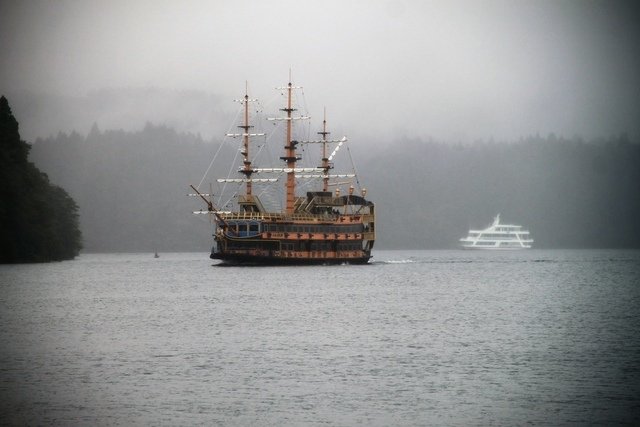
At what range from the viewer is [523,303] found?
227ft

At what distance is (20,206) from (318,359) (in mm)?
73441

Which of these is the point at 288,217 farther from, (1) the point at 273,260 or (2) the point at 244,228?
(2) the point at 244,228

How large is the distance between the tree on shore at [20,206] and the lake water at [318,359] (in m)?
31.7

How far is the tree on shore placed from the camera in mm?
103688

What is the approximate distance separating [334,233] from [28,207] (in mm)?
37821

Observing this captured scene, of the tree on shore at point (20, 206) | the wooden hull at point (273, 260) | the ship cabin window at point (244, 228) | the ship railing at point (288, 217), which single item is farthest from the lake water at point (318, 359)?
the wooden hull at point (273, 260)

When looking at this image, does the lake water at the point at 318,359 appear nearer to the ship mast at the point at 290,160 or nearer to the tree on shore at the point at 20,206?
the tree on shore at the point at 20,206

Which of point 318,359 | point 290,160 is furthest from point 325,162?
point 318,359

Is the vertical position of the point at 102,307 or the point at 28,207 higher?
the point at 28,207

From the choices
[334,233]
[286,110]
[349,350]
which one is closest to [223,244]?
[334,233]

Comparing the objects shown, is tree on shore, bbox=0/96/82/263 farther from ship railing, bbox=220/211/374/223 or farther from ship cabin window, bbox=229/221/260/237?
ship cabin window, bbox=229/221/260/237

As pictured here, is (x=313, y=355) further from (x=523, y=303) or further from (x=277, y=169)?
(x=277, y=169)

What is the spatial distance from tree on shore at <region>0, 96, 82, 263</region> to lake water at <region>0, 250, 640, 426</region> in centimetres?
3166

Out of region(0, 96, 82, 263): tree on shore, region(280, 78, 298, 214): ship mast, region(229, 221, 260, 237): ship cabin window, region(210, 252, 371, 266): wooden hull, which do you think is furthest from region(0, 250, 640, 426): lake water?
region(280, 78, 298, 214): ship mast
